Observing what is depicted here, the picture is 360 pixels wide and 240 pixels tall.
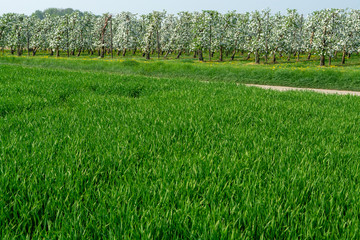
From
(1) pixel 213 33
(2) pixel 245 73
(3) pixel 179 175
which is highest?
(1) pixel 213 33

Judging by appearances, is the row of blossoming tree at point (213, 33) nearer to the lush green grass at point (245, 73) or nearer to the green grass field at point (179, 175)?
the lush green grass at point (245, 73)

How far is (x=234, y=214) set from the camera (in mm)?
2197

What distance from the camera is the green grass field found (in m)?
2.03

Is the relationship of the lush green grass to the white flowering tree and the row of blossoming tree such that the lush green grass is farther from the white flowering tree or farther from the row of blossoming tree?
the white flowering tree

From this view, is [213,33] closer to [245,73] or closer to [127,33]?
[127,33]

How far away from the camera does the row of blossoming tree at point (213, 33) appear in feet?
144

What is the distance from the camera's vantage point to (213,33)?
49.0 m

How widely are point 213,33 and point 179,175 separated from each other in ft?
161

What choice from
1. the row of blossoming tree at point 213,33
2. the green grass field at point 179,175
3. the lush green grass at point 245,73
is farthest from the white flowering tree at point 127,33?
the green grass field at point 179,175

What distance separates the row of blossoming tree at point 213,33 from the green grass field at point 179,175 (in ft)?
142

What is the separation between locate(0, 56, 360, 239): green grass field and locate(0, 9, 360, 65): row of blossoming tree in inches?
1699

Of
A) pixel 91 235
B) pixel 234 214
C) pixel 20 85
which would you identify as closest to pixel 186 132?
pixel 234 214

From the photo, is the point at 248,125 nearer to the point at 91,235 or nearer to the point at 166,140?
the point at 166,140

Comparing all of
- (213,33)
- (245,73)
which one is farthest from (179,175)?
(213,33)
